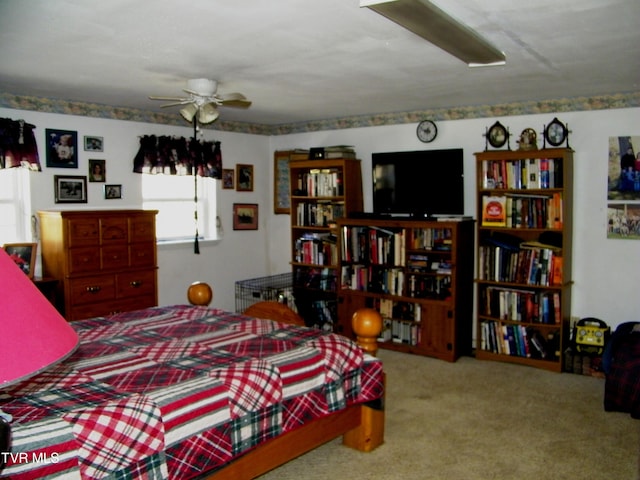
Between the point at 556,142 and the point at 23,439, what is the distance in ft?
15.1

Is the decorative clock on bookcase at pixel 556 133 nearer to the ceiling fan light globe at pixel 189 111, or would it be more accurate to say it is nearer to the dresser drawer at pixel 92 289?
the ceiling fan light globe at pixel 189 111

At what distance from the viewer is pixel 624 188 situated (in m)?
4.80

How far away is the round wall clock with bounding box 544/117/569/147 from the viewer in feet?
16.4

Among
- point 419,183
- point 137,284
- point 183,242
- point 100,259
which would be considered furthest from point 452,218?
point 100,259

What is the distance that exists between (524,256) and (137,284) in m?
3.42

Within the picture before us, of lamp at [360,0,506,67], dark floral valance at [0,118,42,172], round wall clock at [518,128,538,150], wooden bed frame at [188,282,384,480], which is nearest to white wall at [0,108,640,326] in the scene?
dark floral valance at [0,118,42,172]

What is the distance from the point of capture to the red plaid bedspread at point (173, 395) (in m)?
1.98

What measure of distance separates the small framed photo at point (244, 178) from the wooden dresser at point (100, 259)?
156 cm

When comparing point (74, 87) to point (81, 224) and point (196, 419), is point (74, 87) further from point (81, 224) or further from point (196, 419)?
point (196, 419)

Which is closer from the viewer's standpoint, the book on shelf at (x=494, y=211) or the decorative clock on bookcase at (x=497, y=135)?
the book on shelf at (x=494, y=211)

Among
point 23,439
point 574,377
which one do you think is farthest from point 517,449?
point 23,439

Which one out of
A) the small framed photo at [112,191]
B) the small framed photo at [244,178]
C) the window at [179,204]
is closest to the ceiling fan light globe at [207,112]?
the small framed photo at [112,191]

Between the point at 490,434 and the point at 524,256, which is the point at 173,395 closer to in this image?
the point at 490,434

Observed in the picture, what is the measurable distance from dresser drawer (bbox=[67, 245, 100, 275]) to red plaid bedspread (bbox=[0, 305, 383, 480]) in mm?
1508
